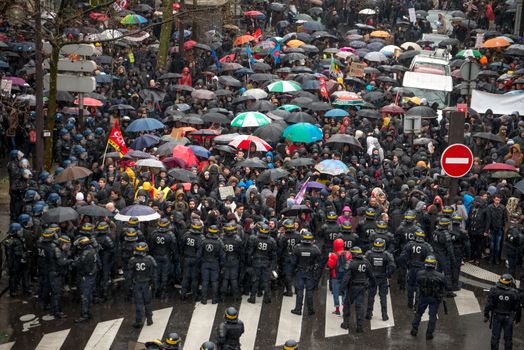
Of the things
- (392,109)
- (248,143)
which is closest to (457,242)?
(248,143)

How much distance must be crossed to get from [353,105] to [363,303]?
13.2m

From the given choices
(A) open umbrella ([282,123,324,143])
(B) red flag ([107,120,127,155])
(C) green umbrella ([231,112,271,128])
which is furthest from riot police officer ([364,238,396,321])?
(C) green umbrella ([231,112,271,128])

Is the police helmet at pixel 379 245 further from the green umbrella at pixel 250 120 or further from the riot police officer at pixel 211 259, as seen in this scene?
the green umbrella at pixel 250 120

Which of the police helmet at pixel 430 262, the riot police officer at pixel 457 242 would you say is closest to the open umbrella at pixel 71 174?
the riot police officer at pixel 457 242

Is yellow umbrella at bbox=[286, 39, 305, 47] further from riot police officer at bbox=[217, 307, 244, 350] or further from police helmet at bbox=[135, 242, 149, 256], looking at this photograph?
riot police officer at bbox=[217, 307, 244, 350]

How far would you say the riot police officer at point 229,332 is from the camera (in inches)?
583

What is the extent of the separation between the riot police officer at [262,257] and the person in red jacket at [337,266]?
44.8 inches

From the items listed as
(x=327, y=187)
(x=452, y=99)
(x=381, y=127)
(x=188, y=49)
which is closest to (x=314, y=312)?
(x=327, y=187)

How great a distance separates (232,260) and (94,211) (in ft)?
9.49

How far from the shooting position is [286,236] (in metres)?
18.8

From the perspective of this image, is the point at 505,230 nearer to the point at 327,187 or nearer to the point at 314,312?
the point at 327,187

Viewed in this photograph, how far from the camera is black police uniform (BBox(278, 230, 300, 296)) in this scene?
1872cm

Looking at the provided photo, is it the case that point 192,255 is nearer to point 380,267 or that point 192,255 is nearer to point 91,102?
point 380,267

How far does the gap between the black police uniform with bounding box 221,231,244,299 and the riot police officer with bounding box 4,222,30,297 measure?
12.6 ft
